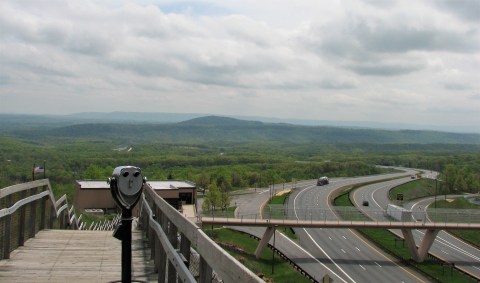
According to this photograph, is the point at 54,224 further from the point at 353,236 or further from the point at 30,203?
the point at 353,236

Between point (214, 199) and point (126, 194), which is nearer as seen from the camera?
point (126, 194)

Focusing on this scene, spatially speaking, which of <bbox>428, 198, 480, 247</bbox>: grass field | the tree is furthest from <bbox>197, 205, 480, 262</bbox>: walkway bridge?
the tree

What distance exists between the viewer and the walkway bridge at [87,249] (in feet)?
14.6

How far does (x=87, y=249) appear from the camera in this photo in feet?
25.1

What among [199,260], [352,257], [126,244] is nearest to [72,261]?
[126,244]

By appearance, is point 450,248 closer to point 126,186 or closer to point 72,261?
point 72,261

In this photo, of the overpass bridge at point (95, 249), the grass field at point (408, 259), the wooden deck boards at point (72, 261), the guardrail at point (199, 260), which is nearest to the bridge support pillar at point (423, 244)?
the grass field at point (408, 259)

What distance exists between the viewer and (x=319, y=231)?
53.3 m

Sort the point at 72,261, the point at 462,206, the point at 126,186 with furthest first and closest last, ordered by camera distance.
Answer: the point at 462,206, the point at 72,261, the point at 126,186

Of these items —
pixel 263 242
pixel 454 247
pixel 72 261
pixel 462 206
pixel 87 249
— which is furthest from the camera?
pixel 462 206

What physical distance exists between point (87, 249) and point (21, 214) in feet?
4.11

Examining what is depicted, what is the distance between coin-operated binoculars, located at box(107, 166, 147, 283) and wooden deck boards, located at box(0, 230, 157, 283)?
4.88 feet

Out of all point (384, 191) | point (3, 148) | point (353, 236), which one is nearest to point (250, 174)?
point (384, 191)

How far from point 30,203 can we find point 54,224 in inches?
128
